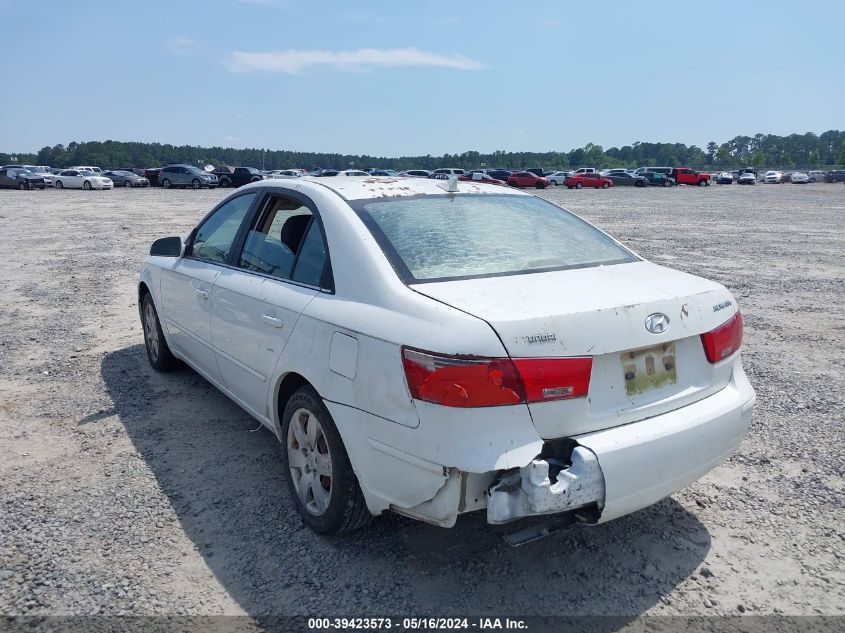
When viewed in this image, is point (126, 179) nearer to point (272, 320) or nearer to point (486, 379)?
point (272, 320)

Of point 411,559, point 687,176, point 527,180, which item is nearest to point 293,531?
point 411,559

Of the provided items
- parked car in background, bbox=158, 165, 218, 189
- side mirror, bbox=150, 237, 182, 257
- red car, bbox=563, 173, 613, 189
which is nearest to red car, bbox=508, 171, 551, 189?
red car, bbox=563, 173, 613, 189

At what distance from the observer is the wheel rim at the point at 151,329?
5523mm

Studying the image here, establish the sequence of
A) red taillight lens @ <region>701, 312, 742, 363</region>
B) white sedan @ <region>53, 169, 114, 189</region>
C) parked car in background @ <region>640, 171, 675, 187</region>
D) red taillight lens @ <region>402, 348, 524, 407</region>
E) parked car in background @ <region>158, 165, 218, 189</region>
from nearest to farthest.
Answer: red taillight lens @ <region>402, 348, 524, 407</region>
red taillight lens @ <region>701, 312, 742, 363</region>
white sedan @ <region>53, 169, 114, 189</region>
parked car in background @ <region>158, 165, 218, 189</region>
parked car in background @ <region>640, 171, 675, 187</region>

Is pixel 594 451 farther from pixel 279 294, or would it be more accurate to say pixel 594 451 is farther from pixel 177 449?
pixel 177 449

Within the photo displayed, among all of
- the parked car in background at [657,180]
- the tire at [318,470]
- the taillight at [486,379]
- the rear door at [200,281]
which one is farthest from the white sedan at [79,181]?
Answer: the taillight at [486,379]

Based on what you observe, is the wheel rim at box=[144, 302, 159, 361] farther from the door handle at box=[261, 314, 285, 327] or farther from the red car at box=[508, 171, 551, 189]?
the red car at box=[508, 171, 551, 189]

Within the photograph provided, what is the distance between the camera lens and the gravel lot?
276 centimetres

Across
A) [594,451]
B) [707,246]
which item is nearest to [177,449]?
[594,451]

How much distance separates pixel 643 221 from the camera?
2159cm

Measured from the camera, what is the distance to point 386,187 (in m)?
3.69

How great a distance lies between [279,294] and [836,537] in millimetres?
2952

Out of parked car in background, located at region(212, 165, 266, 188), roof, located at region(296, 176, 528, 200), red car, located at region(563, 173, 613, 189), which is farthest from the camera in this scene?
red car, located at region(563, 173, 613, 189)

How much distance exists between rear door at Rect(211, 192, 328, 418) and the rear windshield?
383mm
